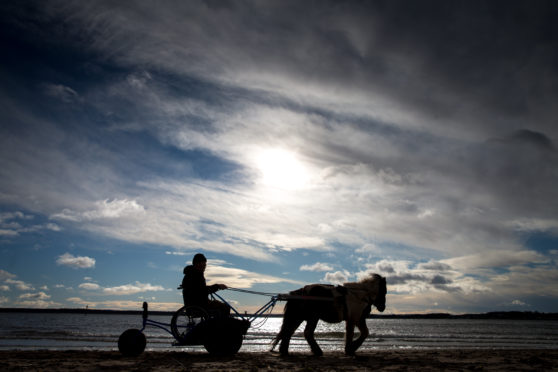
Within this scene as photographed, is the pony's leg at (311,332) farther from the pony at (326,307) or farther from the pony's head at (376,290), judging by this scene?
the pony's head at (376,290)

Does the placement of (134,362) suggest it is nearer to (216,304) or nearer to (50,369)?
(50,369)

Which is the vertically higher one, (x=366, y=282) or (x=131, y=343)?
(x=366, y=282)

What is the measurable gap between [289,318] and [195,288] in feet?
8.20

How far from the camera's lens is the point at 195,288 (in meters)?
7.39

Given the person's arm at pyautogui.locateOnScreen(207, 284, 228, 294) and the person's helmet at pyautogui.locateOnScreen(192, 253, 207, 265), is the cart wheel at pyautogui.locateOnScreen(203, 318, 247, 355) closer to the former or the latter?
the person's arm at pyautogui.locateOnScreen(207, 284, 228, 294)

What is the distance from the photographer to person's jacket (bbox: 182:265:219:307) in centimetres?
733

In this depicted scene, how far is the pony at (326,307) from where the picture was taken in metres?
8.23

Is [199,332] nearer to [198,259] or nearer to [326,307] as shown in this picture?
A: [198,259]

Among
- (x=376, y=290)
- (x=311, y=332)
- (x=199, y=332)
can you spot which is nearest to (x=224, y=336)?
(x=199, y=332)

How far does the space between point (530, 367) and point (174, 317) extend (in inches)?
299

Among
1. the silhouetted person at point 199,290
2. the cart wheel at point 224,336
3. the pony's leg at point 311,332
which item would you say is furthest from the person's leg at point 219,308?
the pony's leg at point 311,332

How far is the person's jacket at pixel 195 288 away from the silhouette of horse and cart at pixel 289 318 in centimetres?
19

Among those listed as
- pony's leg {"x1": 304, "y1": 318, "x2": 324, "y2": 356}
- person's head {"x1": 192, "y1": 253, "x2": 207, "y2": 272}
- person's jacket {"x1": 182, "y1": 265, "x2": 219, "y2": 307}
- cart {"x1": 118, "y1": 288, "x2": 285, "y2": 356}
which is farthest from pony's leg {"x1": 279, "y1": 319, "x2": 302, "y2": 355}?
person's head {"x1": 192, "y1": 253, "x2": 207, "y2": 272}

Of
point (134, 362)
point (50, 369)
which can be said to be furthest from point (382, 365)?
point (50, 369)
